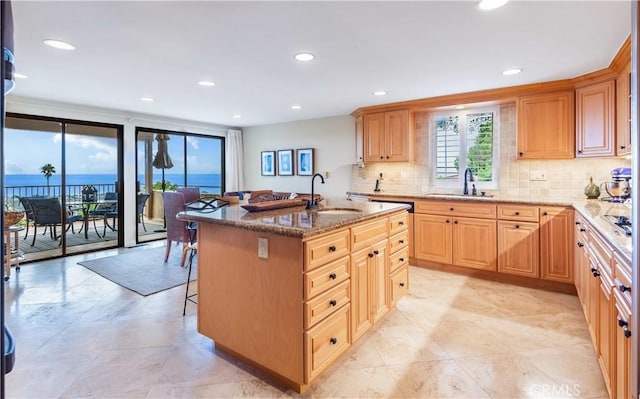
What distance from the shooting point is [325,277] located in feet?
6.18

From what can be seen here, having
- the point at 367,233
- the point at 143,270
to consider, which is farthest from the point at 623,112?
the point at 143,270

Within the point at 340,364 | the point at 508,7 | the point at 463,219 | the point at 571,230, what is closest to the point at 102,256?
the point at 340,364

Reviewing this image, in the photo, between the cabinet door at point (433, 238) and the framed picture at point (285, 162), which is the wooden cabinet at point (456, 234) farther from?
the framed picture at point (285, 162)

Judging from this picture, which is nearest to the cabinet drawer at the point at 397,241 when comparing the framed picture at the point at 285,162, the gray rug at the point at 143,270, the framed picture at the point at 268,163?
the gray rug at the point at 143,270

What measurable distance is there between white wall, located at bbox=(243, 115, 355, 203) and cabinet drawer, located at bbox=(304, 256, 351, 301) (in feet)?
10.9

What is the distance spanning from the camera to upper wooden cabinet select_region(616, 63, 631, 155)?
8.89ft

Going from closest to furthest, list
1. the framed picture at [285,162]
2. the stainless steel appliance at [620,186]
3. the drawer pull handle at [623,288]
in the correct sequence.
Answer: the drawer pull handle at [623,288] < the stainless steel appliance at [620,186] < the framed picture at [285,162]

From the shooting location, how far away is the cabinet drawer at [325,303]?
1763 millimetres

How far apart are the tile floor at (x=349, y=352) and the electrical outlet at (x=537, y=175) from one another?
4.48 feet

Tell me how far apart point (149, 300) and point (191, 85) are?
2318 mm

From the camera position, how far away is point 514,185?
4113mm

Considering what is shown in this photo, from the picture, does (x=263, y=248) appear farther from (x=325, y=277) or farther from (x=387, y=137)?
(x=387, y=137)

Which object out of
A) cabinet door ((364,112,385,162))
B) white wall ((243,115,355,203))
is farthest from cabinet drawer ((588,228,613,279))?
white wall ((243,115,355,203))

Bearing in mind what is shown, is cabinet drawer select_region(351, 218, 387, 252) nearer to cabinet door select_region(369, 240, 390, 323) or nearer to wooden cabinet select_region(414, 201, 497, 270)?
cabinet door select_region(369, 240, 390, 323)
